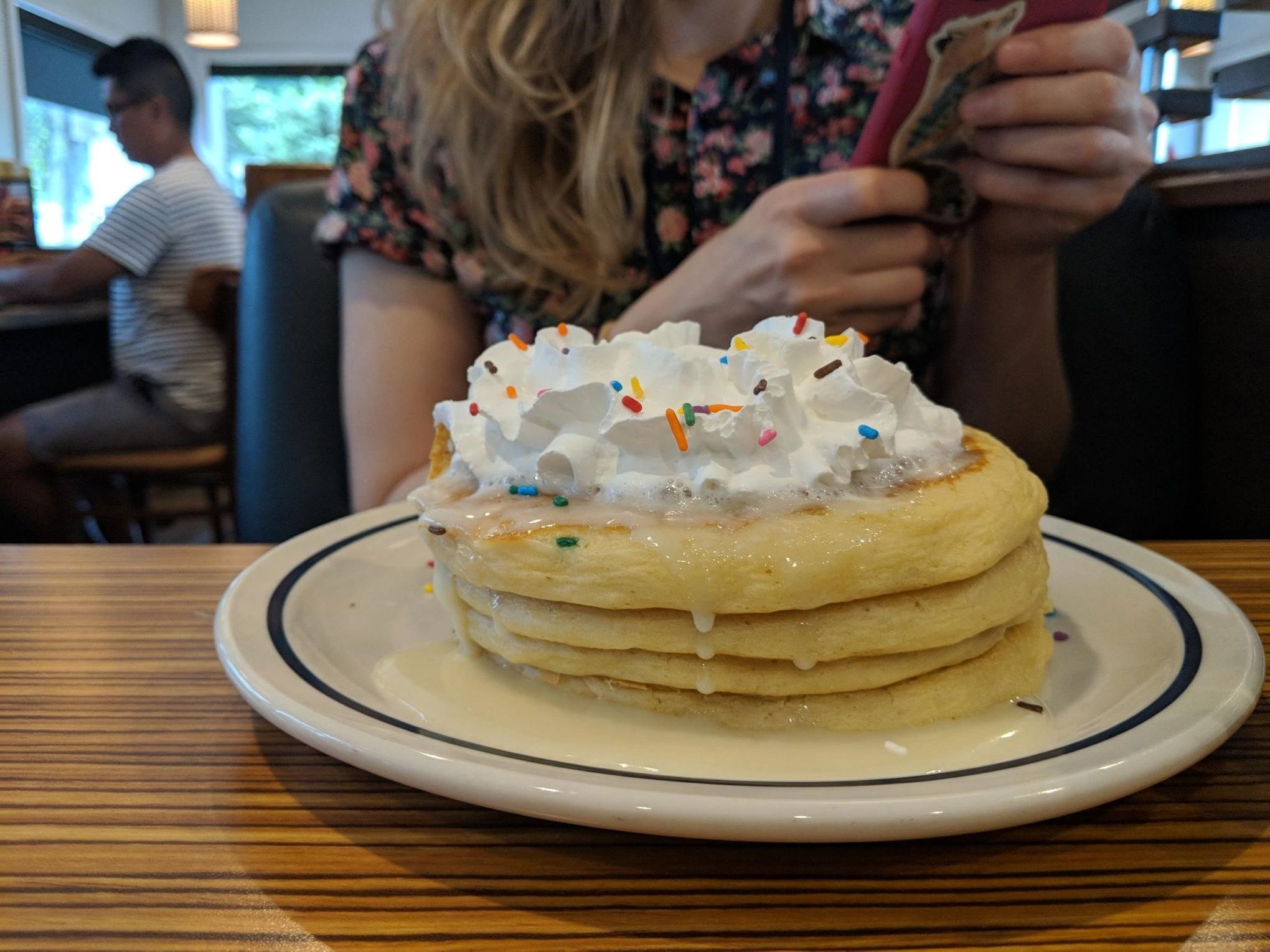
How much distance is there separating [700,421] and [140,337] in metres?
2.91

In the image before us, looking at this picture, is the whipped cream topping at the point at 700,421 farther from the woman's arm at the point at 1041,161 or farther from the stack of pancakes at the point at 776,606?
the woman's arm at the point at 1041,161

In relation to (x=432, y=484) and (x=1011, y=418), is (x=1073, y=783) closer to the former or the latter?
(x=432, y=484)

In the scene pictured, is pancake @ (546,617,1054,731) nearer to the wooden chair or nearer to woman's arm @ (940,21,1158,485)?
woman's arm @ (940,21,1158,485)

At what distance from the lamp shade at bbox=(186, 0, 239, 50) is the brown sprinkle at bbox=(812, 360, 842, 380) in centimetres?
785

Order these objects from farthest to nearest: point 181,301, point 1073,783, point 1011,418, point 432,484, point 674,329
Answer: point 181,301, point 1011,418, point 674,329, point 432,484, point 1073,783

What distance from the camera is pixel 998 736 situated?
0.54 m

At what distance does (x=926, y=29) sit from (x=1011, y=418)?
833mm

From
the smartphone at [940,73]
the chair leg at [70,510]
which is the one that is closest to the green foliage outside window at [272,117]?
the chair leg at [70,510]

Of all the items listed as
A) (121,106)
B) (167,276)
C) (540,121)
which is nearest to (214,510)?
(167,276)

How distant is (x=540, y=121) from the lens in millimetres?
1329

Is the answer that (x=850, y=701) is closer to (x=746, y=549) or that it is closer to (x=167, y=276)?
(x=746, y=549)

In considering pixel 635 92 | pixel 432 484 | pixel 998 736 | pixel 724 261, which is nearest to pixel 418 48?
pixel 635 92

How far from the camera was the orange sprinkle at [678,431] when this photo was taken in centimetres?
59

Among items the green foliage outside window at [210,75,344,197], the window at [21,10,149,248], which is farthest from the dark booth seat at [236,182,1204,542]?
the green foliage outside window at [210,75,344,197]
